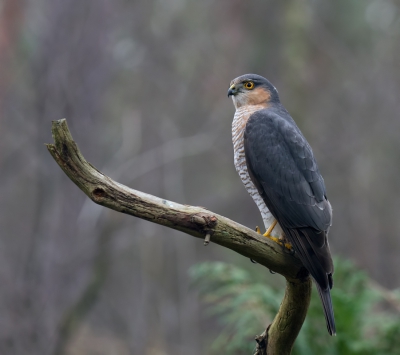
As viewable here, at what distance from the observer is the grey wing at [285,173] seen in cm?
372

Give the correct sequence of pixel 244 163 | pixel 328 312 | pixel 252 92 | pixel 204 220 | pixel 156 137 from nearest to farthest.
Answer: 1. pixel 204 220
2. pixel 328 312
3. pixel 244 163
4. pixel 252 92
5. pixel 156 137

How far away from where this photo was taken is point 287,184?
389 centimetres

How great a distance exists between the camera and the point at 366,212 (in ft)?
44.5

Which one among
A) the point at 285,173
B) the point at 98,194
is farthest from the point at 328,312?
the point at 98,194

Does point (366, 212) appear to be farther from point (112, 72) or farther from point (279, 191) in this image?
point (279, 191)

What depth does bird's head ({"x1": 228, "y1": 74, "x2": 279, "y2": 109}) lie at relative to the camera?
185 inches

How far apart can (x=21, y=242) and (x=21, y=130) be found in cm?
268

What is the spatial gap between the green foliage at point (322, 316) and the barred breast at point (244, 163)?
204cm

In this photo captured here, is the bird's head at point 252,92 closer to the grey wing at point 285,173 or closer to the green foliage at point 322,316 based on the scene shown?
the grey wing at point 285,173

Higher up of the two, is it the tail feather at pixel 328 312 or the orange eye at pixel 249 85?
the orange eye at pixel 249 85

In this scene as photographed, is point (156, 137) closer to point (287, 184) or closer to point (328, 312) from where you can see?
point (287, 184)

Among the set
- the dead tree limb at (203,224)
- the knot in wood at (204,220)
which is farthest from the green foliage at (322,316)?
the knot in wood at (204,220)

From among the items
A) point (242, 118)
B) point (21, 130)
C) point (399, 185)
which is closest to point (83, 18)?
point (21, 130)

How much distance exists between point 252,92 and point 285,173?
105 cm
